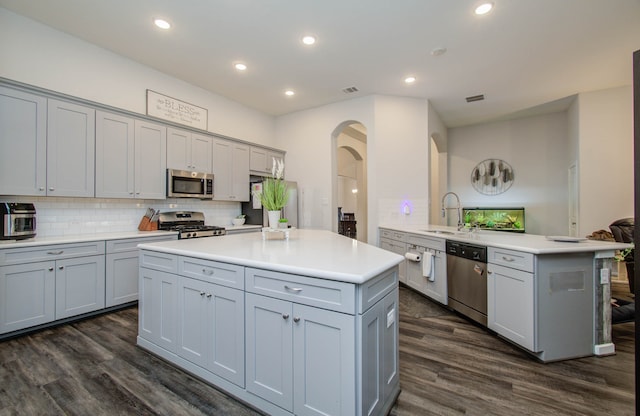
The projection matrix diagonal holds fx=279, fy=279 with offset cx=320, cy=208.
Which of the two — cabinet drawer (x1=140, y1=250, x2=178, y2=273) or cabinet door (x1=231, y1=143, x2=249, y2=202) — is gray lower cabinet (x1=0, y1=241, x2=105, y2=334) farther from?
cabinet door (x1=231, y1=143, x2=249, y2=202)

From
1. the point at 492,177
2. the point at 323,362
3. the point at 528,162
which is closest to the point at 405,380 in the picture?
the point at 323,362

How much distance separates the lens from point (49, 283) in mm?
2691

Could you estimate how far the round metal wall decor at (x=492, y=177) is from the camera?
21.0 feet

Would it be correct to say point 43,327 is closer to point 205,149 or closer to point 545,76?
point 205,149

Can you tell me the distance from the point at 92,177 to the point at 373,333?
11.4 ft

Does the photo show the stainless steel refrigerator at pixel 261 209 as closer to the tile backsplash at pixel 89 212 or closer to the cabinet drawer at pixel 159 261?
the tile backsplash at pixel 89 212

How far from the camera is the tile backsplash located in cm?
307

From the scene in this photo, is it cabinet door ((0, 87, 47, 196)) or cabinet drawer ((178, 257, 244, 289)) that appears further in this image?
cabinet door ((0, 87, 47, 196))

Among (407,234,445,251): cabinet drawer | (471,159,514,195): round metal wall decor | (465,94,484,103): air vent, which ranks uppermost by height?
(465,94,484,103): air vent

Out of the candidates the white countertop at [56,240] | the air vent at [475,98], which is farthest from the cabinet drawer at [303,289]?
the air vent at [475,98]

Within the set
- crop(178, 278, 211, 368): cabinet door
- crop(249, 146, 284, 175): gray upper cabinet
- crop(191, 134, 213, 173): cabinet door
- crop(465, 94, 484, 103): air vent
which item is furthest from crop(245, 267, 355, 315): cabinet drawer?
crop(465, 94, 484, 103): air vent

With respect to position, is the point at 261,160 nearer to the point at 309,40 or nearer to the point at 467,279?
the point at 309,40

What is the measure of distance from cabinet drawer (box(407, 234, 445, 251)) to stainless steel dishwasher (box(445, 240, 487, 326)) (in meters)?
0.10

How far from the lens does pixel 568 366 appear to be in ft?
7.05
